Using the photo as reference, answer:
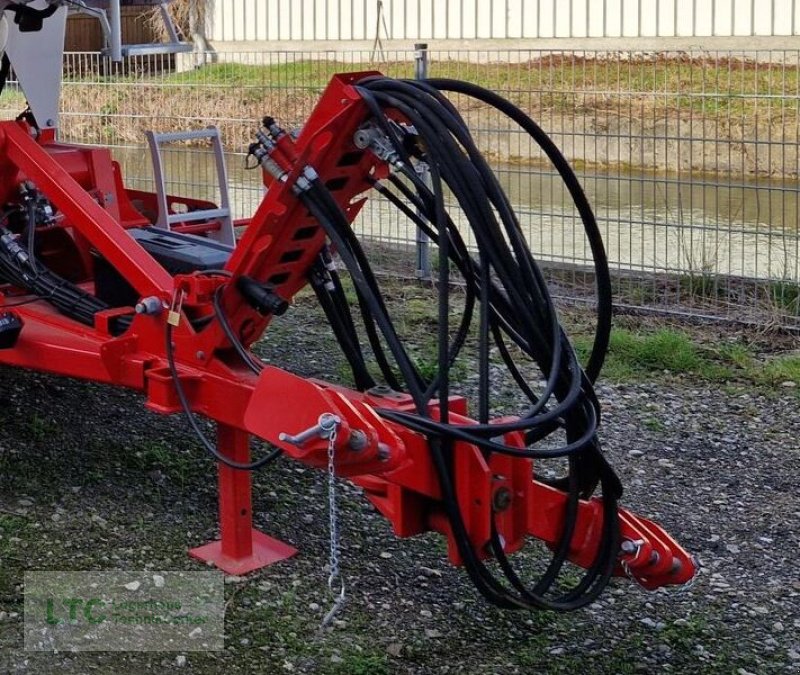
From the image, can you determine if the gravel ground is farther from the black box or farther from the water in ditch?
the water in ditch

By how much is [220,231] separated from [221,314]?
246 cm

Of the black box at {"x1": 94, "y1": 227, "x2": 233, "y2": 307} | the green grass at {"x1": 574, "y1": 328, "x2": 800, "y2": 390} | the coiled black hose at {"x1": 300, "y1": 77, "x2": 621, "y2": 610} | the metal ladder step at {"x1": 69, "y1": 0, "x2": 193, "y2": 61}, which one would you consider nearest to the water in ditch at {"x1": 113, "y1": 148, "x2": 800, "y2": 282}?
the green grass at {"x1": 574, "y1": 328, "x2": 800, "y2": 390}

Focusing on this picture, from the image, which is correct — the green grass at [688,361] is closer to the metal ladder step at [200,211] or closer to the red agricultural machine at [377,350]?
the metal ladder step at [200,211]

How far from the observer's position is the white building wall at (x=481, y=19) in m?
Answer: 20.0

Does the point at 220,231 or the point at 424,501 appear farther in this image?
the point at 220,231

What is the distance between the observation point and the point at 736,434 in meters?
6.39

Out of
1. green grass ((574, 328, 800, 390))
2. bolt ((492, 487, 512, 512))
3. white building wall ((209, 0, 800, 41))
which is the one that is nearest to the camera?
bolt ((492, 487, 512, 512))

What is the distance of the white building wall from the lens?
20.0 metres

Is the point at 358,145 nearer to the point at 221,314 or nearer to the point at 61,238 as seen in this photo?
the point at 221,314

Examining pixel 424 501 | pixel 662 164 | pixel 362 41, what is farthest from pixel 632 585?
pixel 362 41

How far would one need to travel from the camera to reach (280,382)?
12.8 ft

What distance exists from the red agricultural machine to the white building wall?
15.6m

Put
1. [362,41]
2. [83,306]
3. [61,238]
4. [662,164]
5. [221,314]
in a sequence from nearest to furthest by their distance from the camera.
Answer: [221,314]
[83,306]
[61,238]
[662,164]
[362,41]

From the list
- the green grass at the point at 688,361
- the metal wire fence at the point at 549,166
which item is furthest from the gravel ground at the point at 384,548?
the metal wire fence at the point at 549,166
